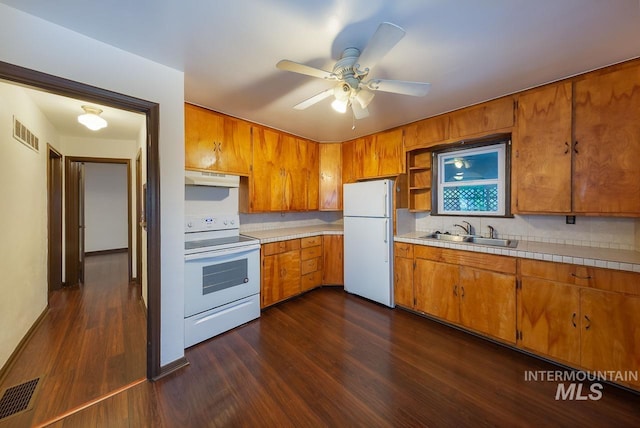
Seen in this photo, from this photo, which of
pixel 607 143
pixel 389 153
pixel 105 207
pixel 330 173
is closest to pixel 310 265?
pixel 330 173

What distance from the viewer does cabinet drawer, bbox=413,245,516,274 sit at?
2.11 meters

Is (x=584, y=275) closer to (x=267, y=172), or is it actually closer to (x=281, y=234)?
(x=281, y=234)

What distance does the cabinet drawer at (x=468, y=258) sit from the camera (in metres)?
2.11

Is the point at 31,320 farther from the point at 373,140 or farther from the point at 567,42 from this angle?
the point at 567,42

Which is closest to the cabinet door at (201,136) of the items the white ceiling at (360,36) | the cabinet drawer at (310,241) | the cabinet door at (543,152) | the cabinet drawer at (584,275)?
the white ceiling at (360,36)

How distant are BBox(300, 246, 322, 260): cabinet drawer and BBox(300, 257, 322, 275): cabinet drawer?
0.06 m

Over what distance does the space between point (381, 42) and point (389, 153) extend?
2105 mm

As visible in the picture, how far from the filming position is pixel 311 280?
3428 millimetres

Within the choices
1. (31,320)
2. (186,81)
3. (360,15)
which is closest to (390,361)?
(360,15)

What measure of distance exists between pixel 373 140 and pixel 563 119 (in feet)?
6.28

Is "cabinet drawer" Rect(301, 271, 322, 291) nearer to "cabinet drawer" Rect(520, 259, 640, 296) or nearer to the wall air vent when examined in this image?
"cabinet drawer" Rect(520, 259, 640, 296)

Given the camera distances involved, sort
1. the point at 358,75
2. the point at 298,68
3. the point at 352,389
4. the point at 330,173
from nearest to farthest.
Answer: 1. the point at 298,68
2. the point at 358,75
3. the point at 352,389
4. the point at 330,173

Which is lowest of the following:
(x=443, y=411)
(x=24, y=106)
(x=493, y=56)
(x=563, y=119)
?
(x=443, y=411)

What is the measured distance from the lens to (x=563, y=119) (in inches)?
79.0
